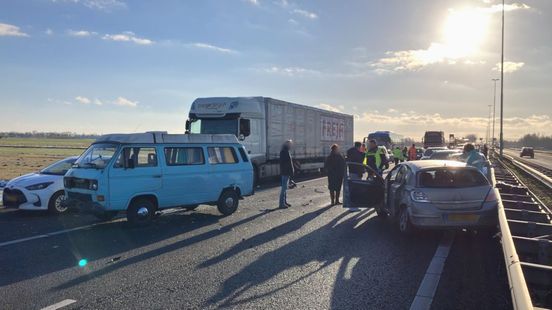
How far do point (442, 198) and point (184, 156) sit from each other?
5573mm

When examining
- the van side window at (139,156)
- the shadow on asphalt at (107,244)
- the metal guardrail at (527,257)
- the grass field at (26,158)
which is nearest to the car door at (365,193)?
the shadow on asphalt at (107,244)

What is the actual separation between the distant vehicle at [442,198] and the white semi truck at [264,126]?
10253 mm

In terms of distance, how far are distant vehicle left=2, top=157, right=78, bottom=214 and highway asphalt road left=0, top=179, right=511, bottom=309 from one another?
1.62ft

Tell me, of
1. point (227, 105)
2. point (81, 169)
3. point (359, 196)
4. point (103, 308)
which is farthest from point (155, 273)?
point (227, 105)

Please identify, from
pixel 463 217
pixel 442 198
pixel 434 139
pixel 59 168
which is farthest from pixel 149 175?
pixel 434 139

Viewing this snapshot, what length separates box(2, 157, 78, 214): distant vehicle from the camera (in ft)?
34.7

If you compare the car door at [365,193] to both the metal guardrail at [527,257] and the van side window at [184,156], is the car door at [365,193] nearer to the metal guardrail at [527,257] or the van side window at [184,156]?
the metal guardrail at [527,257]

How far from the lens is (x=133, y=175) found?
9.17 metres

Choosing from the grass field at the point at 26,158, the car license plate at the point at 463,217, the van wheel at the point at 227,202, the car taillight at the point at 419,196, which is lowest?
→ the grass field at the point at 26,158

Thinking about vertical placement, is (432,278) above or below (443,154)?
below

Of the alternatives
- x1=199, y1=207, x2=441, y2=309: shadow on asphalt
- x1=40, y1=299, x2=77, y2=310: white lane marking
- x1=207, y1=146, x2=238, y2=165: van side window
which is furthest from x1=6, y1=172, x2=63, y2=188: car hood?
x1=40, y1=299, x2=77, y2=310: white lane marking

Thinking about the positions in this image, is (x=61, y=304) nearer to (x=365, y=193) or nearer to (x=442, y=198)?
(x=442, y=198)

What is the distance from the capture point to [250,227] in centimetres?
938

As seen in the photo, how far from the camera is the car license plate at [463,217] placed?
7711mm
